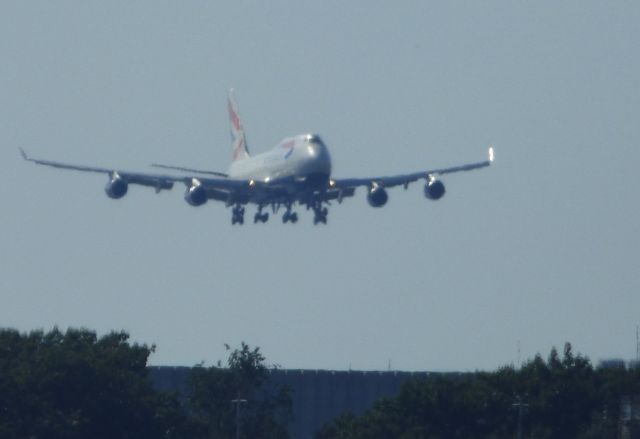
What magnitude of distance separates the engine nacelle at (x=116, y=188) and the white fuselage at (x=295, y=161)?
8.02m

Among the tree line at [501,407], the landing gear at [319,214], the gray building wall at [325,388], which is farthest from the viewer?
the gray building wall at [325,388]

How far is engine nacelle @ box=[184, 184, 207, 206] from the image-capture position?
117m

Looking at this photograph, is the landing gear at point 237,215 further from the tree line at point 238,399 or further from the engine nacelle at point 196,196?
the tree line at point 238,399

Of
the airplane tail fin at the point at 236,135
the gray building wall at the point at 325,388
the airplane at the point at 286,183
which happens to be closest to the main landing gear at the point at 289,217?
the airplane at the point at 286,183

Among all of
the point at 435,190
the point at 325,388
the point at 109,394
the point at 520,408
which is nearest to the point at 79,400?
the point at 109,394

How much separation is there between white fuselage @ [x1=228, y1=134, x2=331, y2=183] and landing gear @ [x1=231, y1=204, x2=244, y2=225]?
211 centimetres

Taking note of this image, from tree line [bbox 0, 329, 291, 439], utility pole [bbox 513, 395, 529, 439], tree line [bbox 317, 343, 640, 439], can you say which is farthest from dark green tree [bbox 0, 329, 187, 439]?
utility pole [bbox 513, 395, 529, 439]

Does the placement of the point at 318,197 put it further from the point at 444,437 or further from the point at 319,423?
the point at 319,423

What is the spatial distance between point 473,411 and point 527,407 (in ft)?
14.8

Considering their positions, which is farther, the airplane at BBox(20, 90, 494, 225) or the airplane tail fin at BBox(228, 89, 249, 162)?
the airplane tail fin at BBox(228, 89, 249, 162)

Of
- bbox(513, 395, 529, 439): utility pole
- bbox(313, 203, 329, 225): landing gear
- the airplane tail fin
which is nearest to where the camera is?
bbox(313, 203, 329, 225): landing gear

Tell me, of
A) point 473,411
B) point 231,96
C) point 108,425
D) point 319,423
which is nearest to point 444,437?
point 473,411

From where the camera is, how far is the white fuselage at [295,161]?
371 feet

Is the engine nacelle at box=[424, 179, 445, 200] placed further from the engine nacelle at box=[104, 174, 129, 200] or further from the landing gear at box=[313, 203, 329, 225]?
the engine nacelle at box=[104, 174, 129, 200]
